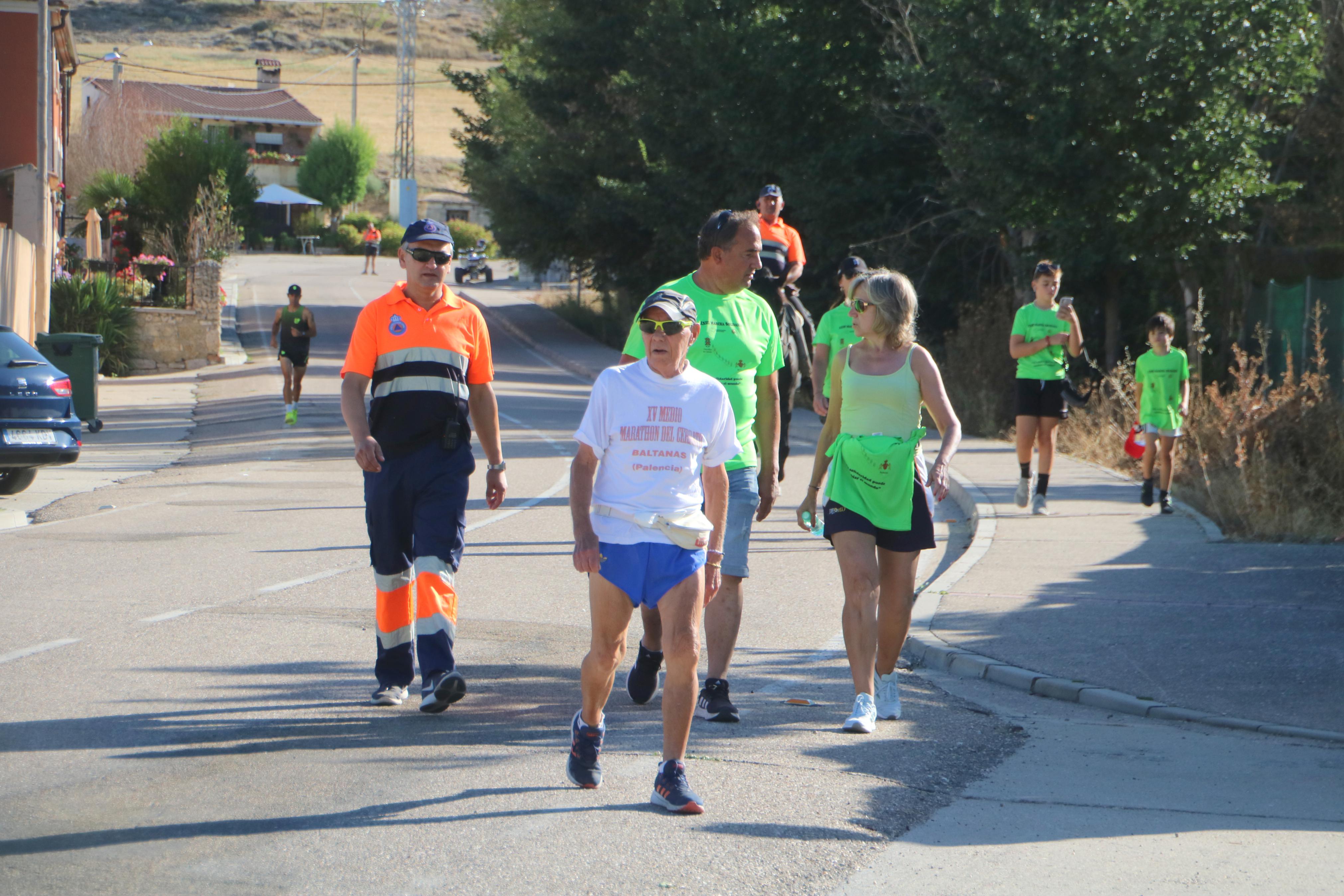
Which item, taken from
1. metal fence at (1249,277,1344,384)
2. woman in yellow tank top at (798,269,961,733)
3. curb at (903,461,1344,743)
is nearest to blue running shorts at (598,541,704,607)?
woman in yellow tank top at (798,269,961,733)

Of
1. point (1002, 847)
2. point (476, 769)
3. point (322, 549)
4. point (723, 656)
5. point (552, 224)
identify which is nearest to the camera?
point (1002, 847)

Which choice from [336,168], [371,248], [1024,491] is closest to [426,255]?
[1024,491]

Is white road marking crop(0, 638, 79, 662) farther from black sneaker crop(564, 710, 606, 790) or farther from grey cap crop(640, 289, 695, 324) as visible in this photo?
grey cap crop(640, 289, 695, 324)

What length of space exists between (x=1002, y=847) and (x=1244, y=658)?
10.9 feet

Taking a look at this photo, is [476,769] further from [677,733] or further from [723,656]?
[723,656]

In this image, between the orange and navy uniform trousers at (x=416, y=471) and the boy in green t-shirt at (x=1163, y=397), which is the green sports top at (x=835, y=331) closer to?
the boy in green t-shirt at (x=1163, y=397)

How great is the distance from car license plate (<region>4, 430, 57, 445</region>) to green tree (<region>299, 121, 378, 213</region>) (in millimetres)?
76357

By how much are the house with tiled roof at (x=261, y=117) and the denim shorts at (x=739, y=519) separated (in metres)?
87.5

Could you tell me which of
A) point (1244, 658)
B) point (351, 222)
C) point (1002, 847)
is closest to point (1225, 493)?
point (1244, 658)

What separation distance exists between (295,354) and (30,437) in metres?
7.31

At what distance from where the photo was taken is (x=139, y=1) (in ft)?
602

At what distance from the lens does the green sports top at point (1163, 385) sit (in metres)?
12.2

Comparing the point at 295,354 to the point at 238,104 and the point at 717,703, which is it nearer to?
the point at 717,703

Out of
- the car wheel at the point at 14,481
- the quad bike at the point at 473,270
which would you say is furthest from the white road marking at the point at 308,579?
the quad bike at the point at 473,270
